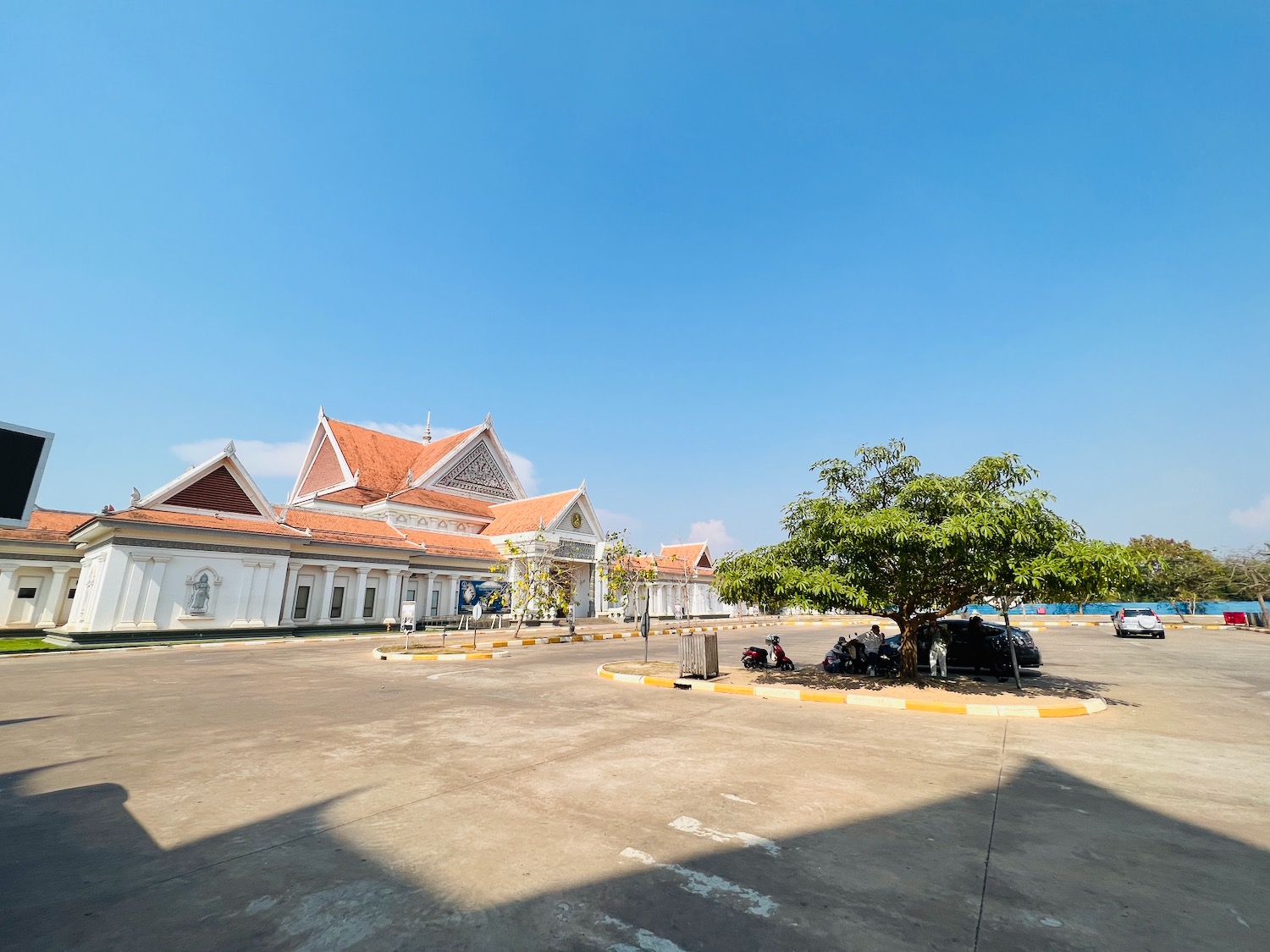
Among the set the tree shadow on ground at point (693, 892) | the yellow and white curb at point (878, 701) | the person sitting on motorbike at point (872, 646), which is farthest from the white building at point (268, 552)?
the person sitting on motorbike at point (872, 646)

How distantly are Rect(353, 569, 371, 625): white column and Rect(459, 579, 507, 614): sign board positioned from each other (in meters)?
6.19

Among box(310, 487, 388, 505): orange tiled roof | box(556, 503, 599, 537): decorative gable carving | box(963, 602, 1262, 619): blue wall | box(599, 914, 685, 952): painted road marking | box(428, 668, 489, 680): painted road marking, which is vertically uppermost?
box(310, 487, 388, 505): orange tiled roof

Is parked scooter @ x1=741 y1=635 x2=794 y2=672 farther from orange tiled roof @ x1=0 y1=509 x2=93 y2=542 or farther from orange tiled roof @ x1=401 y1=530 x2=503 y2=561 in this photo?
orange tiled roof @ x1=0 y1=509 x2=93 y2=542

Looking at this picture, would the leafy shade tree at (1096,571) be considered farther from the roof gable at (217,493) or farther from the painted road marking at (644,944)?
Result: the roof gable at (217,493)

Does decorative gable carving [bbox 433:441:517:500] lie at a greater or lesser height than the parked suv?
greater

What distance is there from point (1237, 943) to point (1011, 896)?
3.33ft

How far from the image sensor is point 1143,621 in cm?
3027

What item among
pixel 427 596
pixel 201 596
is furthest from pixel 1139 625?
pixel 201 596

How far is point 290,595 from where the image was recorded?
93.5ft

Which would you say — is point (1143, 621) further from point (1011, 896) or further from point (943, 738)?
point (1011, 896)

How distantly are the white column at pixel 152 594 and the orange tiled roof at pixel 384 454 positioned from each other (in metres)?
16.6

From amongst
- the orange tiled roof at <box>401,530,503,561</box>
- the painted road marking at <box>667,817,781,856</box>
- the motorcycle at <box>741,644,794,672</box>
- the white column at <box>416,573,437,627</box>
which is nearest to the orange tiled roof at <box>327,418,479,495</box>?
the orange tiled roof at <box>401,530,503,561</box>

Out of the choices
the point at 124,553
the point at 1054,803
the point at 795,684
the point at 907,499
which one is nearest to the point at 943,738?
the point at 1054,803

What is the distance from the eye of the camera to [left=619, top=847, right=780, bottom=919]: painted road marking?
10.8 ft
